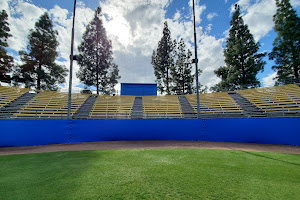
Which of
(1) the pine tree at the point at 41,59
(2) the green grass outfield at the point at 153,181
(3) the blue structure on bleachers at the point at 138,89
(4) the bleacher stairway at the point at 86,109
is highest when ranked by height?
(1) the pine tree at the point at 41,59

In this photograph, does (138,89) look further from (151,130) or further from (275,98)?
(275,98)

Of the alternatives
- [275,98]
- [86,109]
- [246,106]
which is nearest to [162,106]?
[86,109]

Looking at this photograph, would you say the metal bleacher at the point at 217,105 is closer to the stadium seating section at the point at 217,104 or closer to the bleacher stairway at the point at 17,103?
the stadium seating section at the point at 217,104

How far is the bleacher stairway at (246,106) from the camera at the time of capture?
1121cm

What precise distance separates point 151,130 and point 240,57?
18651 mm

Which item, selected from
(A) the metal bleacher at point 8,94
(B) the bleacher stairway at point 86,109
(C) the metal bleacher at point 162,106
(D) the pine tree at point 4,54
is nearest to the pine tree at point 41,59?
(D) the pine tree at point 4,54

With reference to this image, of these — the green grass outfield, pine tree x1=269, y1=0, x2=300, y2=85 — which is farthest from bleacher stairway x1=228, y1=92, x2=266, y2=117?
the green grass outfield

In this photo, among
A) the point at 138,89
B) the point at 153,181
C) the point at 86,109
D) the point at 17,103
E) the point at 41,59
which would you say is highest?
the point at 41,59

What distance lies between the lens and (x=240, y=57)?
20547 millimetres

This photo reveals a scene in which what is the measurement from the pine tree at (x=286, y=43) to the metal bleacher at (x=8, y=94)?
93.9 feet

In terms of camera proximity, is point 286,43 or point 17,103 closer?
point 17,103

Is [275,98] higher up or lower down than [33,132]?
higher up

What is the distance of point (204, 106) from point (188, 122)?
5276 millimetres

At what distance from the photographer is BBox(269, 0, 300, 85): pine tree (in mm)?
17938
